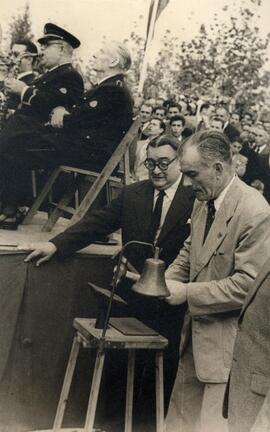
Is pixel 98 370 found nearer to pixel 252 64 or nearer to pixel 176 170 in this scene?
pixel 176 170

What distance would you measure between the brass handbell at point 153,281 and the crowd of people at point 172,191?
16 centimetres

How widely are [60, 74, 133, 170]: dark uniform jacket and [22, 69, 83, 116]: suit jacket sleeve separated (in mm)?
49

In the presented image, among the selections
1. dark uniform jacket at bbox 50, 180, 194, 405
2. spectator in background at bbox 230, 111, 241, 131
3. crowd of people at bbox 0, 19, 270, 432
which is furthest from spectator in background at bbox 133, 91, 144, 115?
spectator in background at bbox 230, 111, 241, 131

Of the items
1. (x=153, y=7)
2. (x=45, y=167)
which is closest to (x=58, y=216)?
(x=45, y=167)

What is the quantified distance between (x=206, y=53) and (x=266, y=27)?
12.7 inches

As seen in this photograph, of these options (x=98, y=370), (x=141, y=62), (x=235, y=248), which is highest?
(x=141, y=62)

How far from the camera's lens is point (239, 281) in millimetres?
2211

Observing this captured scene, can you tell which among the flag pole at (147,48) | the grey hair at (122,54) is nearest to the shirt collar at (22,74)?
the grey hair at (122,54)

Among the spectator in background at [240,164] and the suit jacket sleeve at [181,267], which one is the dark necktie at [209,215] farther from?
the spectator in background at [240,164]

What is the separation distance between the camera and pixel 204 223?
2.43 m

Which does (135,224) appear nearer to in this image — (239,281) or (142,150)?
(142,150)

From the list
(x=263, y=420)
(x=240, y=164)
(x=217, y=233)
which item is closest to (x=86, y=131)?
(x=240, y=164)

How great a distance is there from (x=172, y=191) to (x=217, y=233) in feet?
1.70

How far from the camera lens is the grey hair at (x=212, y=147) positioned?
2.34m
